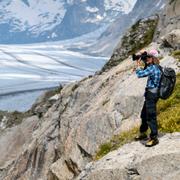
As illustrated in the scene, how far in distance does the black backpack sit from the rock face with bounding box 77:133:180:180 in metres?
0.95

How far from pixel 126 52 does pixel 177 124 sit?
21.8 metres

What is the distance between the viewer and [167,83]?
1202 centimetres

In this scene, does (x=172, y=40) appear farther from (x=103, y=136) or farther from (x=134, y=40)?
(x=134, y=40)

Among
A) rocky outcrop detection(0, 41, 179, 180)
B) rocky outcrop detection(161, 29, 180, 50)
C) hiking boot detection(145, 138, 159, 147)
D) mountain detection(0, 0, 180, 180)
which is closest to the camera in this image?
mountain detection(0, 0, 180, 180)

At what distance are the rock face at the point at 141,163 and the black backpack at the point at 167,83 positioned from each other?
95 centimetres

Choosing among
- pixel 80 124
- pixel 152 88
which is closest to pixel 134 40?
pixel 80 124

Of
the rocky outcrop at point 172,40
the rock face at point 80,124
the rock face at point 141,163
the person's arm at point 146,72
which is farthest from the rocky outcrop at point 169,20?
the rock face at point 141,163

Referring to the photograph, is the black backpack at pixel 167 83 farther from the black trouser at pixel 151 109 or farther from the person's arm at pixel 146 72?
the person's arm at pixel 146 72

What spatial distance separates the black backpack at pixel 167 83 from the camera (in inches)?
471

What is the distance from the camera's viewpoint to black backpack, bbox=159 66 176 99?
12.0 metres

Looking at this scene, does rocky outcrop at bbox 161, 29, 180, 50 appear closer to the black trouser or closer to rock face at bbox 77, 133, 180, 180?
the black trouser

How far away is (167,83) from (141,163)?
7.08ft

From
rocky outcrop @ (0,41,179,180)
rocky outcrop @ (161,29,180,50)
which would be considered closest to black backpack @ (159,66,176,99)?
rocky outcrop @ (0,41,179,180)

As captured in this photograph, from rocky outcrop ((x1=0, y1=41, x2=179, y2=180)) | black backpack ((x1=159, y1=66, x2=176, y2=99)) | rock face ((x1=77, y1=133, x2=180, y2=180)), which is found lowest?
rocky outcrop ((x1=0, y1=41, x2=179, y2=180))
